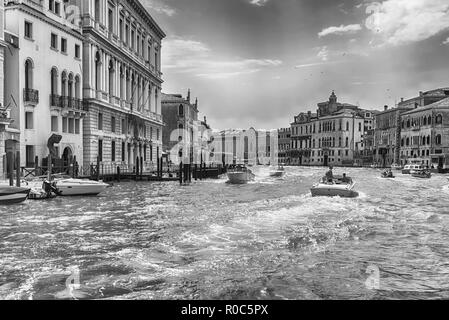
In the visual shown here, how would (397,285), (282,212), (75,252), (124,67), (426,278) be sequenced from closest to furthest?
(397,285)
(426,278)
(75,252)
(282,212)
(124,67)

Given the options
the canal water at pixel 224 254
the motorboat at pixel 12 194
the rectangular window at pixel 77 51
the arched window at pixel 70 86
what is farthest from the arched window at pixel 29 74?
the canal water at pixel 224 254

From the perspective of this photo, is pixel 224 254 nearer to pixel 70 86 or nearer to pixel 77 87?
pixel 70 86

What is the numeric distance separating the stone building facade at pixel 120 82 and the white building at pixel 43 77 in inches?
44.1

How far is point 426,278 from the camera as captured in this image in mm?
5793

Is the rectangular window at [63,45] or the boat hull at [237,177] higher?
the rectangular window at [63,45]

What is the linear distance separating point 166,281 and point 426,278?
3.41m

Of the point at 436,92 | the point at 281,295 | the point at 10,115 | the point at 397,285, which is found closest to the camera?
the point at 281,295

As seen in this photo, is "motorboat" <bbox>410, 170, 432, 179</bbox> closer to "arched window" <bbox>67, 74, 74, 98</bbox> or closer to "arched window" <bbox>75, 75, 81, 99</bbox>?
"arched window" <bbox>75, 75, 81, 99</bbox>

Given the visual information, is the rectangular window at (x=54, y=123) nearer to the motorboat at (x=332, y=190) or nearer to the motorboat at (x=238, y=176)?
the motorboat at (x=238, y=176)

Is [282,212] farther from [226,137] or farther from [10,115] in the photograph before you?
[226,137]

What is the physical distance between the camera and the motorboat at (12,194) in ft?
45.0

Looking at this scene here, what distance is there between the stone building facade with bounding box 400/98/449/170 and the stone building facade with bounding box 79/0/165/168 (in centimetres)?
3137

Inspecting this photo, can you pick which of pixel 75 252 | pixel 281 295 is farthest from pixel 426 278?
pixel 75 252

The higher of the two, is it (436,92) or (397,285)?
(436,92)
